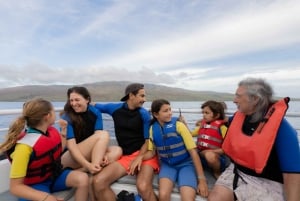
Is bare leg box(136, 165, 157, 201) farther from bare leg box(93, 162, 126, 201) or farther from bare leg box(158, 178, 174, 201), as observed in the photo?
bare leg box(93, 162, 126, 201)

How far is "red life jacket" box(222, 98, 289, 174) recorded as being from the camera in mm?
1651

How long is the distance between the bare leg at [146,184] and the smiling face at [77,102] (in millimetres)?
954

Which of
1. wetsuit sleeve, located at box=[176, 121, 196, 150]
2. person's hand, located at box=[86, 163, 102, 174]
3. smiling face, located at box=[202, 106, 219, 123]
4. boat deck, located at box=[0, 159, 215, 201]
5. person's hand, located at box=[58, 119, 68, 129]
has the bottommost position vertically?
boat deck, located at box=[0, 159, 215, 201]

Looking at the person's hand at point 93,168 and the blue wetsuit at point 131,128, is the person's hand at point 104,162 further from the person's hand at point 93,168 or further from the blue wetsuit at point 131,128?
the blue wetsuit at point 131,128

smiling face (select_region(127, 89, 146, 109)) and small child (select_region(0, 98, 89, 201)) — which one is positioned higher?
smiling face (select_region(127, 89, 146, 109))

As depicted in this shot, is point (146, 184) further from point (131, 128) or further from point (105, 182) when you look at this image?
point (131, 128)

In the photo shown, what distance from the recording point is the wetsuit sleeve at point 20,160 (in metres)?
1.71

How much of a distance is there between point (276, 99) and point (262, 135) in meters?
0.37

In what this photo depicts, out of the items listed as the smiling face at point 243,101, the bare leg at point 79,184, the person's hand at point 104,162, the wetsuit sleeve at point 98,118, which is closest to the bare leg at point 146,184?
the person's hand at point 104,162

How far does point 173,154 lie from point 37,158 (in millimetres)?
1210

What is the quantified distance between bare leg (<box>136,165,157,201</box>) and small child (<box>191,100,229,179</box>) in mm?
581

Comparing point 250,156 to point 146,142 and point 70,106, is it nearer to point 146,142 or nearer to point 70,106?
point 146,142

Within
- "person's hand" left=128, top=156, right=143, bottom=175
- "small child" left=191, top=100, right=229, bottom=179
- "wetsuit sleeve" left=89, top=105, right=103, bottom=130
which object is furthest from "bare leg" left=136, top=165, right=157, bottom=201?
"wetsuit sleeve" left=89, top=105, right=103, bottom=130

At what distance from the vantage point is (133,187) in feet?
Result: 7.35
